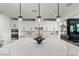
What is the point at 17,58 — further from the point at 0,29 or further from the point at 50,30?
the point at 50,30

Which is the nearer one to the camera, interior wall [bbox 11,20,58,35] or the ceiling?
the ceiling

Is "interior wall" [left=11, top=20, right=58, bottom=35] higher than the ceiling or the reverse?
the reverse

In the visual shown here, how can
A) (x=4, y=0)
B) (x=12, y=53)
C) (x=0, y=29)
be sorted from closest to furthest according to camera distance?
(x=4, y=0)
(x=12, y=53)
(x=0, y=29)

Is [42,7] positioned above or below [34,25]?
above

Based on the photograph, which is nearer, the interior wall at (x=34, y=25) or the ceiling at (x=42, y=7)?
the ceiling at (x=42, y=7)

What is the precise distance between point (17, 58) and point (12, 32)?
7.82 m

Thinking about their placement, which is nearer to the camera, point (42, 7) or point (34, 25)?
point (42, 7)

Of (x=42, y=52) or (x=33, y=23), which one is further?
(x=33, y=23)

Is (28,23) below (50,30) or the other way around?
the other way around

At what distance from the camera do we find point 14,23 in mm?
8516

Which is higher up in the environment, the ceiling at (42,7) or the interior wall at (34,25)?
the ceiling at (42,7)

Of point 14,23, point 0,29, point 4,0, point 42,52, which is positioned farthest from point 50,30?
point 4,0

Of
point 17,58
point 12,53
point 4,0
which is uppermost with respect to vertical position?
point 4,0

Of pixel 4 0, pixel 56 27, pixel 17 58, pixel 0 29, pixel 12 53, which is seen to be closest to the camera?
pixel 17 58
